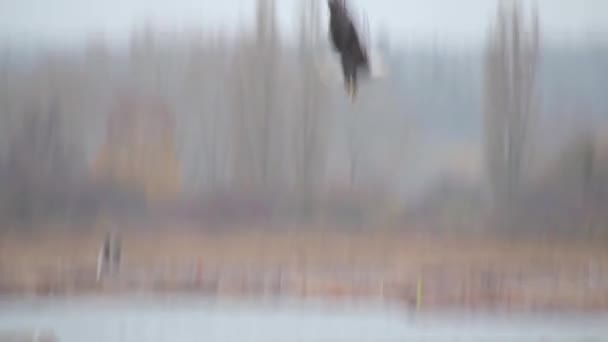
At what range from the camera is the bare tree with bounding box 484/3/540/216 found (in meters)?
1.89

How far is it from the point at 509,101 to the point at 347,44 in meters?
0.47

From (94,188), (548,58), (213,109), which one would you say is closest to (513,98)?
(548,58)

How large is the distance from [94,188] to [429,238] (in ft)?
3.05

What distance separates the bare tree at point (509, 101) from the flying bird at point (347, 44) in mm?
351

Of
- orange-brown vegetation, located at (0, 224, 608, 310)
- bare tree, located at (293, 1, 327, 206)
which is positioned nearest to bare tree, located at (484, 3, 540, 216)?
orange-brown vegetation, located at (0, 224, 608, 310)

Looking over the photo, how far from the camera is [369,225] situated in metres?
1.90

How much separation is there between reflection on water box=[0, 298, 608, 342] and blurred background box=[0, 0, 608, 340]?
6 centimetres

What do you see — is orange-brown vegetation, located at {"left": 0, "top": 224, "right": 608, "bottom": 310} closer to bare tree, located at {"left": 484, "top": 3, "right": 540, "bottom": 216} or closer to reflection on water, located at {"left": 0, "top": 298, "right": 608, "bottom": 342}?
reflection on water, located at {"left": 0, "top": 298, "right": 608, "bottom": 342}

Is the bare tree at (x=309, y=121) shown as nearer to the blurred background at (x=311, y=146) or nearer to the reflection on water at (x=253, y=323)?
the blurred background at (x=311, y=146)

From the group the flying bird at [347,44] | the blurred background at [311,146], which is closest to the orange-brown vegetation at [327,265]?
the blurred background at [311,146]

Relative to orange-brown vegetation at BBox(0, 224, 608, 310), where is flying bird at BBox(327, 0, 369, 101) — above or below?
above

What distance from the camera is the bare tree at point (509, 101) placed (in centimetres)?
189

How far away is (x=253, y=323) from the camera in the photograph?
6.11ft

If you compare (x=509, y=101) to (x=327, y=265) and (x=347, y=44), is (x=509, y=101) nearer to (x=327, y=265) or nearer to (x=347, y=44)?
(x=347, y=44)
